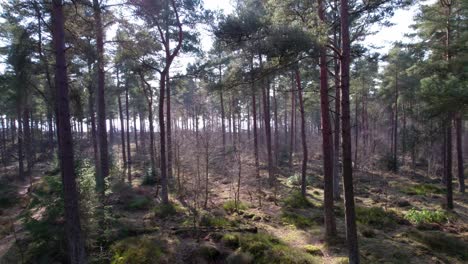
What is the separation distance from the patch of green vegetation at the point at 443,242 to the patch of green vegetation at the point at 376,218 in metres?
1.43

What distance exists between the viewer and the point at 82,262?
6520 millimetres

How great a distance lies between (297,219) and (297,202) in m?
2.44

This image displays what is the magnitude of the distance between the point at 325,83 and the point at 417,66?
778 cm

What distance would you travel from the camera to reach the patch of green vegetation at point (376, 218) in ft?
39.3

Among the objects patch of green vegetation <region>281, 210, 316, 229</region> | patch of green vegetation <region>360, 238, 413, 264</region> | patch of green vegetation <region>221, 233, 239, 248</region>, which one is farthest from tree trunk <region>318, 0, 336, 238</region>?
patch of green vegetation <region>221, 233, 239, 248</region>

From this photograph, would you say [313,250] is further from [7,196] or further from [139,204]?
[7,196]

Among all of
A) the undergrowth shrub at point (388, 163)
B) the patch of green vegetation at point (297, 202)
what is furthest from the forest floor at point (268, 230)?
the undergrowth shrub at point (388, 163)

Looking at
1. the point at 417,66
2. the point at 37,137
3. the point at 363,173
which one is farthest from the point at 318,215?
the point at 37,137

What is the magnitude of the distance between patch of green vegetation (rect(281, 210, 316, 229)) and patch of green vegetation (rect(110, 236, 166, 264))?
5259mm

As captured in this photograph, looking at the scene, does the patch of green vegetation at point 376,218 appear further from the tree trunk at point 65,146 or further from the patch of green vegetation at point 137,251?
the tree trunk at point 65,146

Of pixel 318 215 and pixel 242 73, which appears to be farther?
pixel 318 215

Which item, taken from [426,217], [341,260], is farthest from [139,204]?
[426,217]

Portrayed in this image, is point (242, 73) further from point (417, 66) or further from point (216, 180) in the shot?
point (216, 180)

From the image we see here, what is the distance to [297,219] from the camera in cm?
1233
